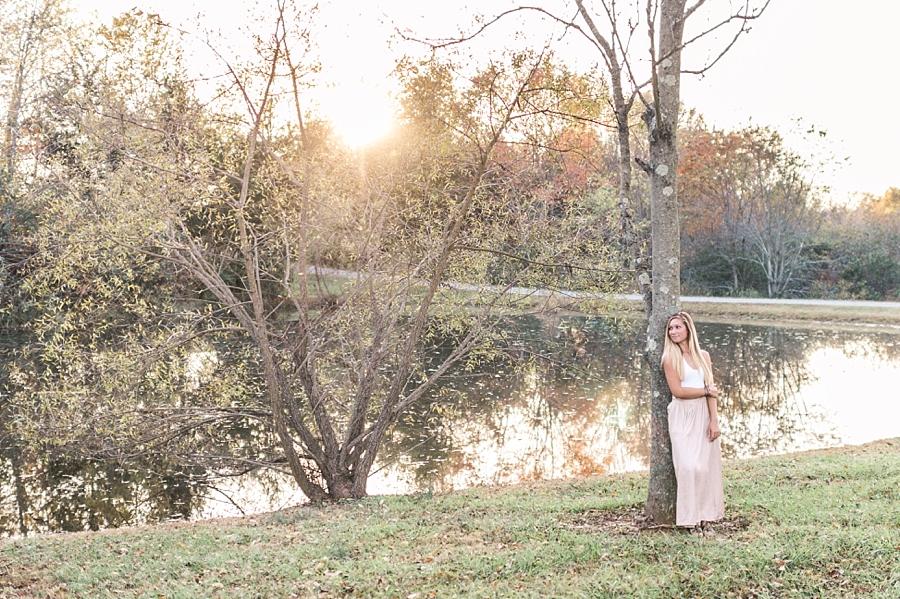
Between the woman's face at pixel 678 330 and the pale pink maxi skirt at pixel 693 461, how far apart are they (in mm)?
510

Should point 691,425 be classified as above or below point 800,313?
below

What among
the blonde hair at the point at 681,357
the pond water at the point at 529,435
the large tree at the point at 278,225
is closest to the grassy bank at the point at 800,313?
the pond water at the point at 529,435

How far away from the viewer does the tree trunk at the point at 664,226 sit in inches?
261

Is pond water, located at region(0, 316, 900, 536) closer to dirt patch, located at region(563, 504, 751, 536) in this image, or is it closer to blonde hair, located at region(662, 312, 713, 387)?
dirt patch, located at region(563, 504, 751, 536)

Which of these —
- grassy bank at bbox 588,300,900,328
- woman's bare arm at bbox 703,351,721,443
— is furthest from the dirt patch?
grassy bank at bbox 588,300,900,328

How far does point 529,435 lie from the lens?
1415 centimetres

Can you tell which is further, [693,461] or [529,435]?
[529,435]

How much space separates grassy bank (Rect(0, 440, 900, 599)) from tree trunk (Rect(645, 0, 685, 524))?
0.64 meters

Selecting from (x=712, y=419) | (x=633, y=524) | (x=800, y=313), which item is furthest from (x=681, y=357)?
(x=800, y=313)

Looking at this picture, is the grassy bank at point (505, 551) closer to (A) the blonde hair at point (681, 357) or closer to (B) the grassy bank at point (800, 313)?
(A) the blonde hair at point (681, 357)

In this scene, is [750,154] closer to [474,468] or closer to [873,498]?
[474,468]

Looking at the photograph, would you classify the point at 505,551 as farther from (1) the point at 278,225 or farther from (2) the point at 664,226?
(1) the point at 278,225

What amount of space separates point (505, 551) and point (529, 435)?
26.3ft

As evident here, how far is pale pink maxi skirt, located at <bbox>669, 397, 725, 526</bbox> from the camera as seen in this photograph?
648cm
